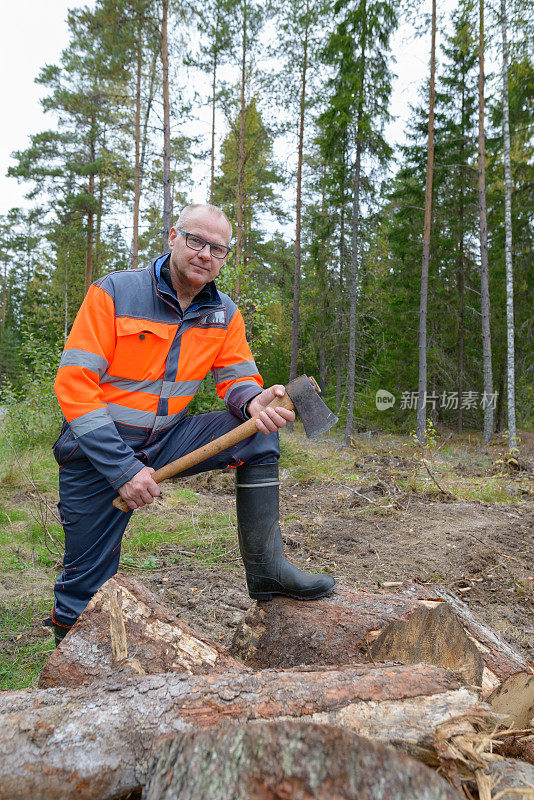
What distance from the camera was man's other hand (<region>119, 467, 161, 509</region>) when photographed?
7.70ft

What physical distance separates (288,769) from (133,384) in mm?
1897

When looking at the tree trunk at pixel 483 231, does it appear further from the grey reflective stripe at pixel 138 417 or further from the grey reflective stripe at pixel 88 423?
the grey reflective stripe at pixel 88 423

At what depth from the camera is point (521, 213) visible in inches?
618

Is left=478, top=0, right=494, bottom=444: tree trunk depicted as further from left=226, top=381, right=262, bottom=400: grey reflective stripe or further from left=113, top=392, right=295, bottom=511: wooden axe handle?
left=113, top=392, right=295, bottom=511: wooden axe handle

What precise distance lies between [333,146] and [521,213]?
6169 mm

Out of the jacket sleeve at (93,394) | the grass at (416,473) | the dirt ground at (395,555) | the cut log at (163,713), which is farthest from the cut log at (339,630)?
the grass at (416,473)

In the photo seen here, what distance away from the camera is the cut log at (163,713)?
1267 millimetres

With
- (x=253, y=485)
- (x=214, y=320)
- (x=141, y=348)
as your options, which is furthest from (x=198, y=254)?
(x=253, y=485)

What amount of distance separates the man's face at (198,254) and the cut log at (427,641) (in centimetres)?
188

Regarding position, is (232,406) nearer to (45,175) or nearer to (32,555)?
(32,555)

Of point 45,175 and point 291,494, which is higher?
point 45,175

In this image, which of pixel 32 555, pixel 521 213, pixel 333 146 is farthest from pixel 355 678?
pixel 521 213

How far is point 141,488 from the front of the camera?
235cm

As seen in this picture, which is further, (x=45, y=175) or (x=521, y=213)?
(x=45, y=175)
